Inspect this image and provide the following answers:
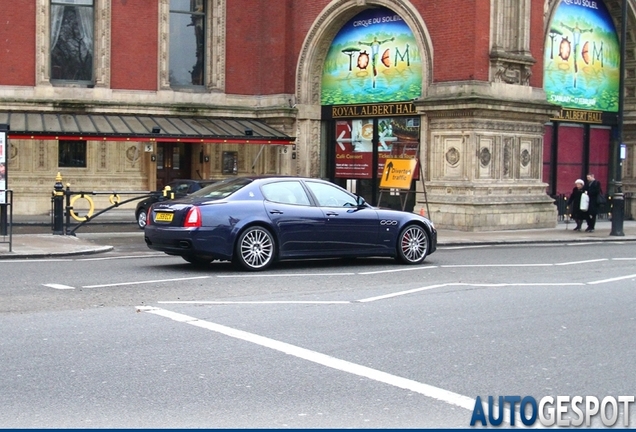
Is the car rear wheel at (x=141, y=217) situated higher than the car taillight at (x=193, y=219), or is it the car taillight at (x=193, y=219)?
the car taillight at (x=193, y=219)

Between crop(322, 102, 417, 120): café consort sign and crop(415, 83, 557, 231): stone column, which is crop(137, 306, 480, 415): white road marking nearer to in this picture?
crop(415, 83, 557, 231): stone column

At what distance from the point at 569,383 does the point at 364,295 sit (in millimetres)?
4985

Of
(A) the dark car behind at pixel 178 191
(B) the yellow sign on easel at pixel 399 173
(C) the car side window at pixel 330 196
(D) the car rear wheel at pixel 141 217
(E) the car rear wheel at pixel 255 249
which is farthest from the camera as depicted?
(D) the car rear wheel at pixel 141 217

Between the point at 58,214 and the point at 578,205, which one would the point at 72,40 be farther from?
the point at 578,205

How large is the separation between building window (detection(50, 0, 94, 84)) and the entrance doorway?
10.9 feet

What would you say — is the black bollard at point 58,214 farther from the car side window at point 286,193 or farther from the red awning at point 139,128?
the car side window at point 286,193

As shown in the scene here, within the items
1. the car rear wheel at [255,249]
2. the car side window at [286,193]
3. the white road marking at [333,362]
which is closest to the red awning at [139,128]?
the car side window at [286,193]

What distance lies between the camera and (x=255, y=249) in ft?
48.6

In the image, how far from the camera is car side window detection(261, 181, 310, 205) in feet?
49.9

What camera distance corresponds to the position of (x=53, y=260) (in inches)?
651

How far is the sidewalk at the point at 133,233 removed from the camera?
699 inches

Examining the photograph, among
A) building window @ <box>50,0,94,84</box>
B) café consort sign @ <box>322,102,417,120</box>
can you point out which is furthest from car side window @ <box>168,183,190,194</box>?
building window @ <box>50,0,94,84</box>

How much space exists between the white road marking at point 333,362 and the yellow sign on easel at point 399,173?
14.9m

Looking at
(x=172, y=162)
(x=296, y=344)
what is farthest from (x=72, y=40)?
(x=296, y=344)
